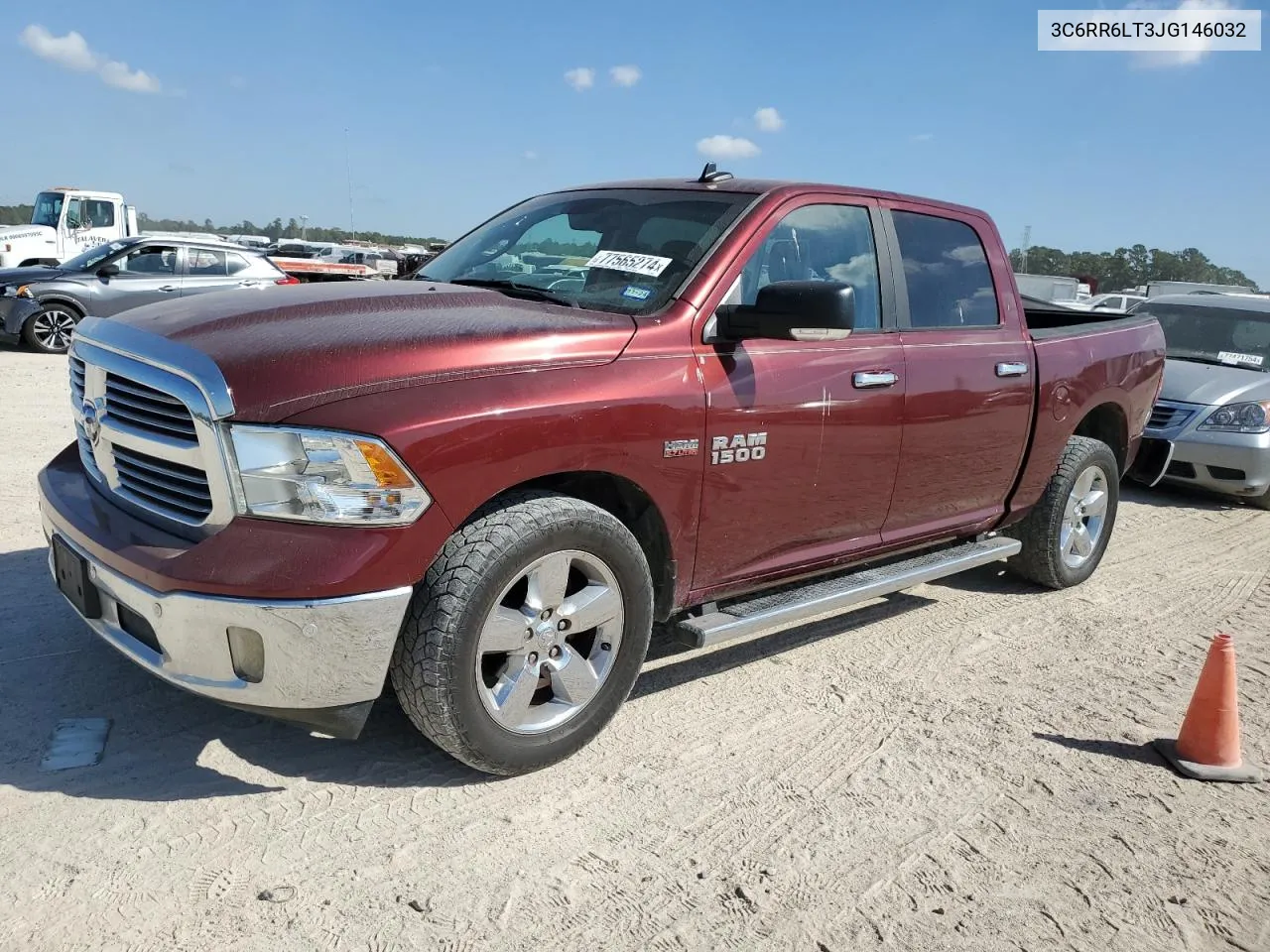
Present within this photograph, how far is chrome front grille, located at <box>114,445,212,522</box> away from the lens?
109 inches

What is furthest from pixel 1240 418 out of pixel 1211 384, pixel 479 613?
pixel 479 613

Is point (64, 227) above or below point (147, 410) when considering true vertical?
above

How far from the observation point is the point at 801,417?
370cm

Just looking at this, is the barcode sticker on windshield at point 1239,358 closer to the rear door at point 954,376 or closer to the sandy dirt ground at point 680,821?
the rear door at point 954,376

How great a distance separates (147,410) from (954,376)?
3185mm

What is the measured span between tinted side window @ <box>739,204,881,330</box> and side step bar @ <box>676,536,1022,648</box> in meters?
1.06

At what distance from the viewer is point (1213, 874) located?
2.91 meters

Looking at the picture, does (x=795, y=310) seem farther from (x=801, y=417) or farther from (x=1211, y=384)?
(x=1211, y=384)

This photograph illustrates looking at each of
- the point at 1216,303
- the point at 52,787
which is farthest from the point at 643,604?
the point at 1216,303

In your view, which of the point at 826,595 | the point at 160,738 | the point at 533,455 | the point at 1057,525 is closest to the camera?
the point at 533,455

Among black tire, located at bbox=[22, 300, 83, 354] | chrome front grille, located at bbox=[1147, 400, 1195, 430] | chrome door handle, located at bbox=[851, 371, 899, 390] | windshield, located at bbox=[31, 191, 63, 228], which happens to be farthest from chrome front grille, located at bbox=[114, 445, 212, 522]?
windshield, located at bbox=[31, 191, 63, 228]

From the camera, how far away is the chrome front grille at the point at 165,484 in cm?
277

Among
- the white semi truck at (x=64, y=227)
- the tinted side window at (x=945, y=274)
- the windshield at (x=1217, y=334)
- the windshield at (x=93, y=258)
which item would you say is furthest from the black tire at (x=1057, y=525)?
the white semi truck at (x=64, y=227)

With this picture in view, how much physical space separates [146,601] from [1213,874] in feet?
10.2
